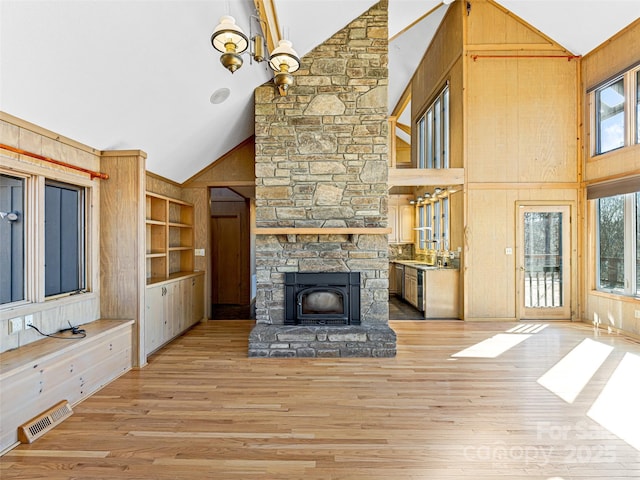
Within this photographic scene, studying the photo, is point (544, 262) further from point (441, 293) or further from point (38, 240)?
point (38, 240)

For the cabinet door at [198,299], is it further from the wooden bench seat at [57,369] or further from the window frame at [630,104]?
the window frame at [630,104]

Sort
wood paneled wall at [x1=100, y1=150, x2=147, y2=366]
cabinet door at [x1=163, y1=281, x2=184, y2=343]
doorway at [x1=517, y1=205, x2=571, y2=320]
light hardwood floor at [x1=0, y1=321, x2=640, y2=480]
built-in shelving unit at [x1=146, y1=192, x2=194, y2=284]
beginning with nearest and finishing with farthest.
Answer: light hardwood floor at [x1=0, y1=321, x2=640, y2=480] < wood paneled wall at [x1=100, y1=150, x2=147, y2=366] < cabinet door at [x1=163, y1=281, x2=184, y2=343] < built-in shelving unit at [x1=146, y1=192, x2=194, y2=284] < doorway at [x1=517, y1=205, x2=571, y2=320]

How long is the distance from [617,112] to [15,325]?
7519 mm

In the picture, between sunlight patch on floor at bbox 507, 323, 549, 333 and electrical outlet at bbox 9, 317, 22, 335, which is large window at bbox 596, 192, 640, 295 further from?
electrical outlet at bbox 9, 317, 22, 335

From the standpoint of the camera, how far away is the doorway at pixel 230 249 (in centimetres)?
729

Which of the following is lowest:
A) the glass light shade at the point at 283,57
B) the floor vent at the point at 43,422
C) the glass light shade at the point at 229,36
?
the floor vent at the point at 43,422

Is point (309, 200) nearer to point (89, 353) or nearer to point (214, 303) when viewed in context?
point (89, 353)

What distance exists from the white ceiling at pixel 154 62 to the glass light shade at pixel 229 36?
31.9 inches

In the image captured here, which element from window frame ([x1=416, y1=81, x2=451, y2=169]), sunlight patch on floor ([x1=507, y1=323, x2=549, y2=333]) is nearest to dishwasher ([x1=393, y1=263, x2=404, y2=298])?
window frame ([x1=416, y1=81, x2=451, y2=169])

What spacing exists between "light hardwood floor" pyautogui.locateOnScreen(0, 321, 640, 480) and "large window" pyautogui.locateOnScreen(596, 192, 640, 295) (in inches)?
61.4

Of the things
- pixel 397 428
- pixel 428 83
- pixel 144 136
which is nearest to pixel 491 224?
pixel 428 83

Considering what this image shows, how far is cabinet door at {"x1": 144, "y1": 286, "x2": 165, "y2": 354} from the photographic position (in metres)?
3.95

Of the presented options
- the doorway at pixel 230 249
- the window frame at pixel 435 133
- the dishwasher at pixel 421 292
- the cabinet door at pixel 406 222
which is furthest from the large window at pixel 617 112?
the doorway at pixel 230 249

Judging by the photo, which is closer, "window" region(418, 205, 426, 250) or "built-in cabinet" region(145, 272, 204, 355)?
"built-in cabinet" region(145, 272, 204, 355)
